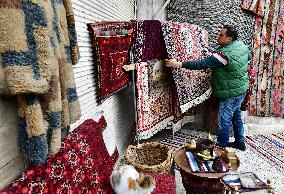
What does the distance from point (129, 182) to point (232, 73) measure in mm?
2435

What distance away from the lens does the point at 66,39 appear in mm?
1524

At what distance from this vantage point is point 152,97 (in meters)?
3.61

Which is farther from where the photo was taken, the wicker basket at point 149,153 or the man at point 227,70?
the man at point 227,70

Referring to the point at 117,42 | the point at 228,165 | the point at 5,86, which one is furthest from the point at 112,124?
the point at 5,86

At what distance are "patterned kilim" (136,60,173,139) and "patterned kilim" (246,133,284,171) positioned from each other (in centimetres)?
153

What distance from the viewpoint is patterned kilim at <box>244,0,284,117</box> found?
524 cm

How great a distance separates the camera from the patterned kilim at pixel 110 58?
8.82 ft

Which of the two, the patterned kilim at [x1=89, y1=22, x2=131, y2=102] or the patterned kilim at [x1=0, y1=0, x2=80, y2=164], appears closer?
the patterned kilim at [x1=0, y1=0, x2=80, y2=164]

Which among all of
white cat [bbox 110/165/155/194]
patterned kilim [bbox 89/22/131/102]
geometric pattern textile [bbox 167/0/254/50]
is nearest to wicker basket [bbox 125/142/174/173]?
patterned kilim [bbox 89/22/131/102]

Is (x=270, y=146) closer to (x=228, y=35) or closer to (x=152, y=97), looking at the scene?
(x=228, y=35)

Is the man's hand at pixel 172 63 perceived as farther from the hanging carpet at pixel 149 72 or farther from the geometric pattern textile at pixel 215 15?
the geometric pattern textile at pixel 215 15

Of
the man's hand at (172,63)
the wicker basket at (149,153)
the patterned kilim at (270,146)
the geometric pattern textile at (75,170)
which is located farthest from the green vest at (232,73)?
the geometric pattern textile at (75,170)

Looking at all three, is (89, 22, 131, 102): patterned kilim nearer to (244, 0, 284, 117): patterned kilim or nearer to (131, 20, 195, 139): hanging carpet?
(131, 20, 195, 139): hanging carpet

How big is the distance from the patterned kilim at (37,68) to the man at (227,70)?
2267 millimetres
